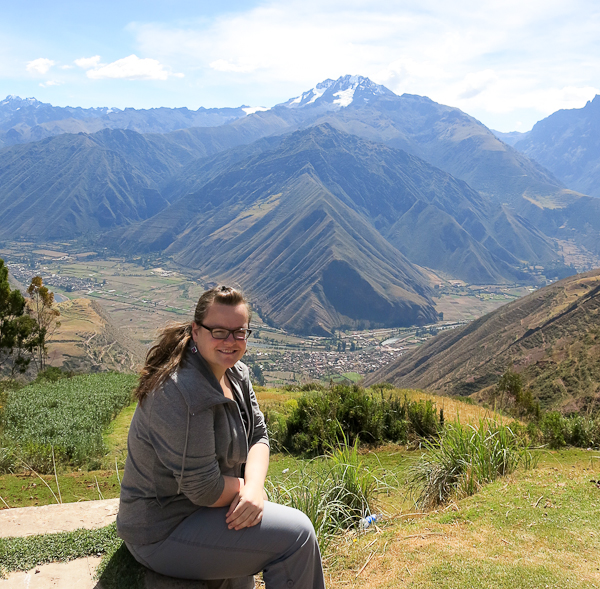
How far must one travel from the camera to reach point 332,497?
468 cm

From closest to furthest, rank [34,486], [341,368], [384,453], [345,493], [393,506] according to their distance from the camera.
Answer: [345,493] → [393,506] → [34,486] → [384,453] → [341,368]

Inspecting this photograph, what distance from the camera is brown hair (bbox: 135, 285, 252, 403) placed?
8.44 ft

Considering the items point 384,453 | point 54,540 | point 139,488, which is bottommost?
point 384,453

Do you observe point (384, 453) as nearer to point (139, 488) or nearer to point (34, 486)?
point (34, 486)

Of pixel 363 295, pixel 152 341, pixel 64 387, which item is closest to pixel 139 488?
pixel 152 341

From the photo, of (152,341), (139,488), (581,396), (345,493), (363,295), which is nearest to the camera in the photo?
(139,488)

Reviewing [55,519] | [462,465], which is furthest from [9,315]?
[462,465]

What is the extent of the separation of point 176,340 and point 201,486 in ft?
2.62

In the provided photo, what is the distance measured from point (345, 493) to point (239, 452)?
7.86 feet

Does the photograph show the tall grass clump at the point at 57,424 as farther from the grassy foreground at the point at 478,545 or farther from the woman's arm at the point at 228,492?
the woman's arm at the point at 228,492

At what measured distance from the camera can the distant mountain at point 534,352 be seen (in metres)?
27.0

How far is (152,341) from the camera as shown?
9.65 feet

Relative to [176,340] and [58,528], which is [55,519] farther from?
[176,340]

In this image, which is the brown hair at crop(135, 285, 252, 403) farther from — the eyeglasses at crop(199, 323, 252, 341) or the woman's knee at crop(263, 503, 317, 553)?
the woman's knee at crop(263, 503, 317, 553)
